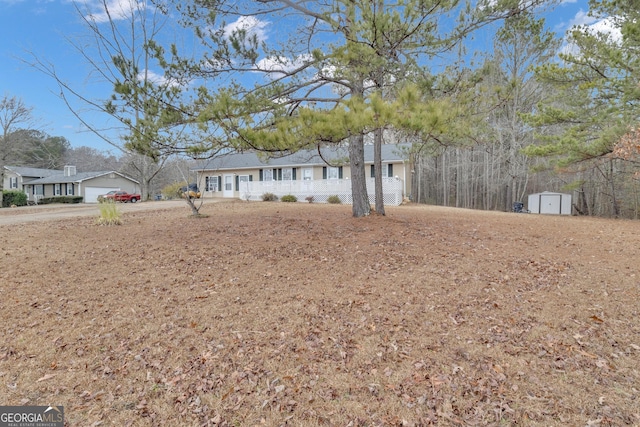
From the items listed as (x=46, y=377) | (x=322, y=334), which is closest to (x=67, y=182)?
(x=46, y=377)

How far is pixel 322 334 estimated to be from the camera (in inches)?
121

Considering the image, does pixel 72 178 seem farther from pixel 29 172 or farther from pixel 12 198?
pixel 29 172

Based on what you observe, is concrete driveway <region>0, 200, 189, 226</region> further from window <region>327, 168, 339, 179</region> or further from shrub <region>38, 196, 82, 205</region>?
shrub <region>38, 196, 82, 205</region>

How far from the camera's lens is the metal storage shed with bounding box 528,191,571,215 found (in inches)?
584

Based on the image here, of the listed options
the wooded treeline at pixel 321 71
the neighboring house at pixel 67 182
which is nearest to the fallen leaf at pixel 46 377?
the wooded treeline at pixel 321 71

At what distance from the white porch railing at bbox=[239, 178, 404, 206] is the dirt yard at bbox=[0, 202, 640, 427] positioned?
33.1 ft

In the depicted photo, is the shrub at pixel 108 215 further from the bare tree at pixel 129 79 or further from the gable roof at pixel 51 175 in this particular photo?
the gable roof at pixel 51 175

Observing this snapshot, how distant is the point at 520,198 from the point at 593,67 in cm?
1274

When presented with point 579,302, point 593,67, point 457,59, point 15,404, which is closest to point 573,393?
point 579,302

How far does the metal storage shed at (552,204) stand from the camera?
48.7 ft

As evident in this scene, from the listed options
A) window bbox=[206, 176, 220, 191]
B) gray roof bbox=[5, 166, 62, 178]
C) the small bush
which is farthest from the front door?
gray roof bbox=[5, 166, 62, 178]

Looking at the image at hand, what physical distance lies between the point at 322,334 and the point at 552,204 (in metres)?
16.3

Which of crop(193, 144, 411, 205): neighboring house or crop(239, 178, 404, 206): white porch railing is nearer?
crop(239, 178, 404, 206): white porch railing

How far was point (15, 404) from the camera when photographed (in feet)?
7.27
